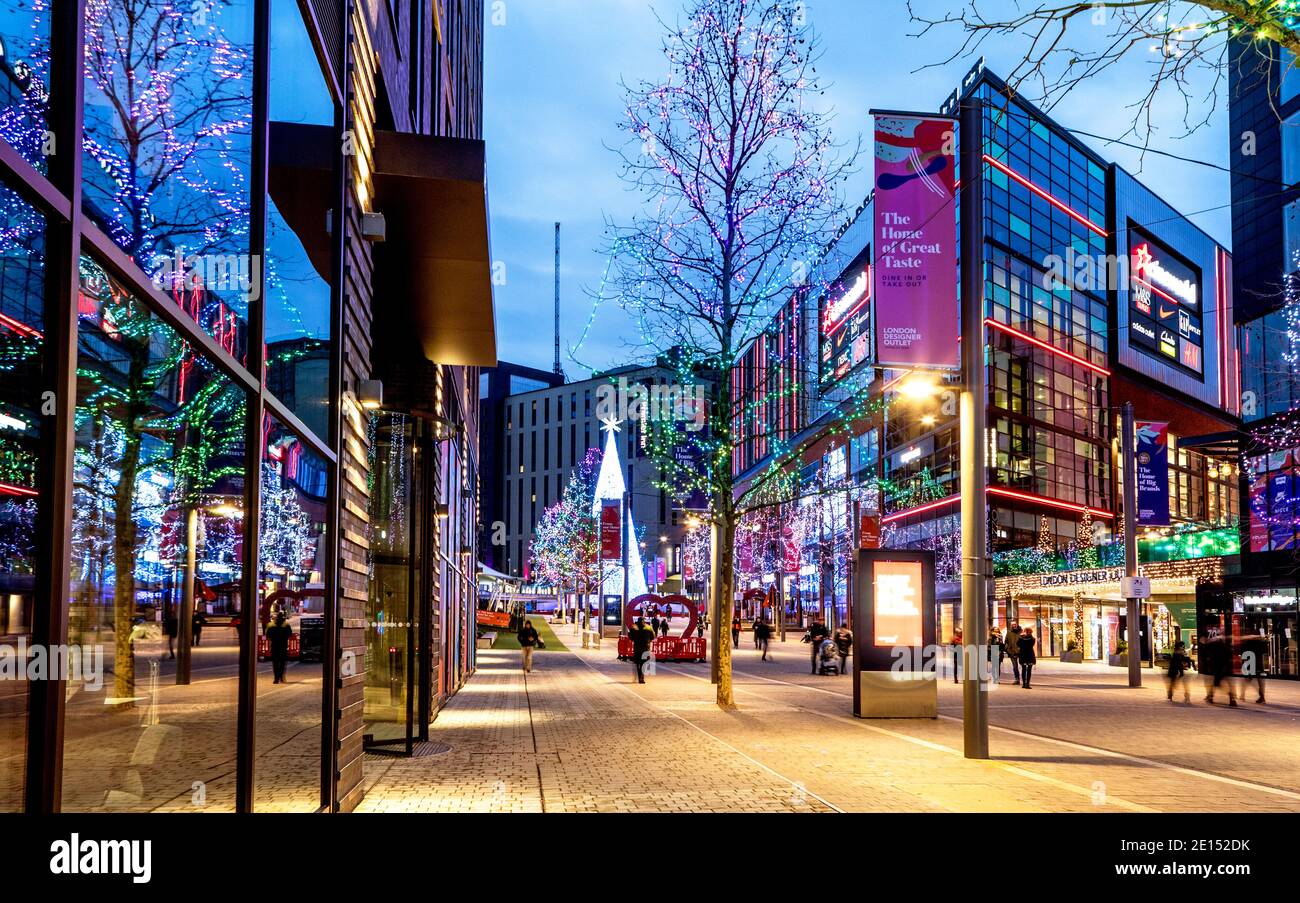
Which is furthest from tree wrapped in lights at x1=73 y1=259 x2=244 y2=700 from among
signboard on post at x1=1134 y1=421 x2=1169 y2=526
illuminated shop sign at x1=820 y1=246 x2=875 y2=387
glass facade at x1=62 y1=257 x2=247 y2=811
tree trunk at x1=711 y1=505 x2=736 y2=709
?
illuminated shop sign at x1=820 y1=246 x2=875 y2=387

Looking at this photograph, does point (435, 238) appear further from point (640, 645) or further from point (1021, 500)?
point (1021, 500)

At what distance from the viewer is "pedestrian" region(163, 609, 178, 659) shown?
14.4 feet

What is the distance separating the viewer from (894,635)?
784 inches

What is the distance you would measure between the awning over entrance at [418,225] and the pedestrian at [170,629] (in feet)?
8.02

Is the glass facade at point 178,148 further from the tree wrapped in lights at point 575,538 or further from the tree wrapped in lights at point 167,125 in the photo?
the tree wrapped in lights at point 575,538

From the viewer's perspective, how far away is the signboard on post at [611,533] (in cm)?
5138

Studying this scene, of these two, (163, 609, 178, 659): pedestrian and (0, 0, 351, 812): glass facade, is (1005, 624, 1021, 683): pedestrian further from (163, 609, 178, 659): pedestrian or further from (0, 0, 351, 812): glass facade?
(163, 609, 178, 659): pedestrian

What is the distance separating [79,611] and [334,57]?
4943 mm


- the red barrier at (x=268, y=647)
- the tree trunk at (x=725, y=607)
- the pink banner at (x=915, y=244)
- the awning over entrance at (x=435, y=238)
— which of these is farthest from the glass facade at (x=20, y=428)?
the tree trunk at (x=725, y=607)

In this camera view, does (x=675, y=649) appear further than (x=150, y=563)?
Yes

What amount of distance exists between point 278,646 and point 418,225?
504 cm

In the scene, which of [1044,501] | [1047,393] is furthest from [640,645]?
[1047,393]

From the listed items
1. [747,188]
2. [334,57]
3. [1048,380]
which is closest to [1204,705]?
[747,188]

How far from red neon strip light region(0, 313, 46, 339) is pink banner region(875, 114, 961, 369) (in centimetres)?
1203
